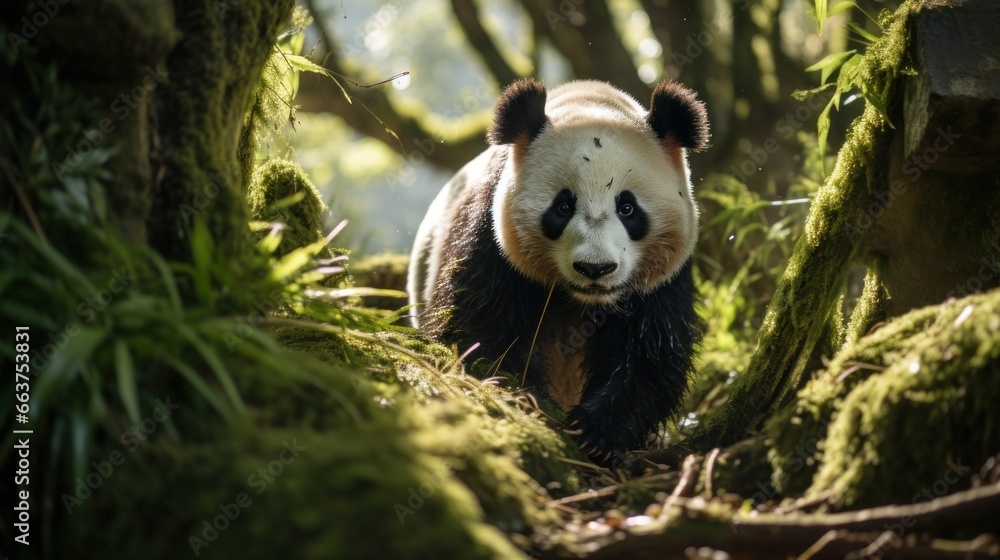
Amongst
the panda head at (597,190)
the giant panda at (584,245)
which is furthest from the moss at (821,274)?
the panda head at (597,190)

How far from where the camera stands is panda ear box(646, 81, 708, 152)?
4164mm

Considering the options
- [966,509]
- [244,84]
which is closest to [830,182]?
[966,509]

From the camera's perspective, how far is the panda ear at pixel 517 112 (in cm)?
419

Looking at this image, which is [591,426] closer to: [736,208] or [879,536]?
[879,536]

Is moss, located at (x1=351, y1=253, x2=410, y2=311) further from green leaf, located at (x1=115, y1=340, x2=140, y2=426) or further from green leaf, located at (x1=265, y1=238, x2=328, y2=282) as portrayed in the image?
green leaf, located at (x1=115, y1=340, x2=140, y2=426)

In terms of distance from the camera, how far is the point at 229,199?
2.37 meters

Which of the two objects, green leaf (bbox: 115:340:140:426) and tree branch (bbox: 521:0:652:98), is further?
tree branch (bbox: 521:0:652:98)

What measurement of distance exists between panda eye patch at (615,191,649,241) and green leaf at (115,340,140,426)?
2606 mm

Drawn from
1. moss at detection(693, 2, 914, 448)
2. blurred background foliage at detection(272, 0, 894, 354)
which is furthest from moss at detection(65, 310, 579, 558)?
blurred background foliage at detection(272, 0, 894, 354)

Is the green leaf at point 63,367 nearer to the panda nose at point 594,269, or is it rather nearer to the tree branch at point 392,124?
the panda nose at point 594,269

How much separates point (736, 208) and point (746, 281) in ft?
3.98

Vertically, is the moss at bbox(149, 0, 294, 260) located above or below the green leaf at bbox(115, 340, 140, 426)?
above

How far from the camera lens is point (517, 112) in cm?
422

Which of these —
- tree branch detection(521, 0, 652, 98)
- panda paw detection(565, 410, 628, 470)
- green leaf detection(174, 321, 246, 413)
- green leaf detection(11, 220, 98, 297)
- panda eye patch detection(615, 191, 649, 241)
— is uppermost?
tree branch detection(521, 0, 652, 98)
